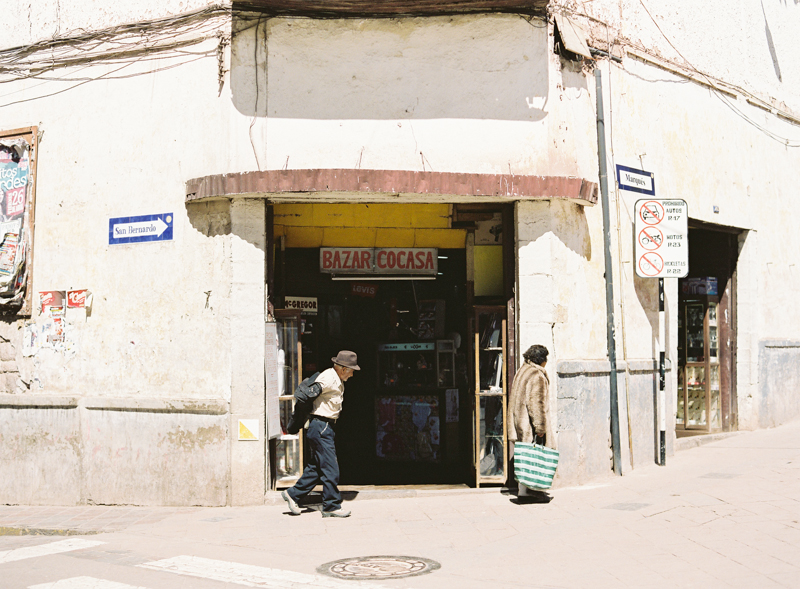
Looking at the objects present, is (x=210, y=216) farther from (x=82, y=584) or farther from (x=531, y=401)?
(x=82, y=584)

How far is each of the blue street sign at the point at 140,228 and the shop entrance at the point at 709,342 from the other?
315 inches

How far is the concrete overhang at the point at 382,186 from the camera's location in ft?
29.8

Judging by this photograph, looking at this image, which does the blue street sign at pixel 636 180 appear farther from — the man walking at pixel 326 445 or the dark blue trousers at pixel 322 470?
the dark blue trousers at pixel 322 470

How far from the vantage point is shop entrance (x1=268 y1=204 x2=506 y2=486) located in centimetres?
1041

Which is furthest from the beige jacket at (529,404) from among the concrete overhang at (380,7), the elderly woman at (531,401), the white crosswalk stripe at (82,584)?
the white crosswalk stripe at (82,584)

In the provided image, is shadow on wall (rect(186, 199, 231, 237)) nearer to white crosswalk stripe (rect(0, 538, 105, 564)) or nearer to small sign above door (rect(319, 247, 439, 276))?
small sign above door (rect(319, 247, 439, 276))

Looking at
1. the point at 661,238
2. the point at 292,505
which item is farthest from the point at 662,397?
the point at 292,505

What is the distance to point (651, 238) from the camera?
10.7m

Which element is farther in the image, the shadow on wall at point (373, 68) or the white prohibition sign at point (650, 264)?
the white prohibition sign at point (650, 264)

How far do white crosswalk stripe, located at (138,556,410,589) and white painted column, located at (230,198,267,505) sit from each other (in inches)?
88.4

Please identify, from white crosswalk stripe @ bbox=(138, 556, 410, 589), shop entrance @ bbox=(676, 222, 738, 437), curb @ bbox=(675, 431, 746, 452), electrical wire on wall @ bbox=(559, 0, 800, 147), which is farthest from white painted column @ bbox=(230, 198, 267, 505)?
shop entrance @ bbox=(676, 222, 738, 437)

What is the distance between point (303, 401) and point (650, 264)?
4.75 m

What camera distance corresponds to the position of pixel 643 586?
5828 millimetres

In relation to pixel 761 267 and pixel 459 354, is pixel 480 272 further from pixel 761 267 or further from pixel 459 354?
pixel 761 267
